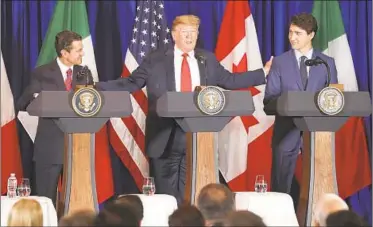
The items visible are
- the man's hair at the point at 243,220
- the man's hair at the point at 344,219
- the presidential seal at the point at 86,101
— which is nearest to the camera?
the man's hair at the point at 243,220

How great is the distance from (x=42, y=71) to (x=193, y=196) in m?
1.72

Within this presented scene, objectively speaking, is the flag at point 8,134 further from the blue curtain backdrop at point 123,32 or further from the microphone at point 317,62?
the microphone at point 317,62

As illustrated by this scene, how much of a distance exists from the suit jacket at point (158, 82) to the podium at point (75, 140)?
735 mm

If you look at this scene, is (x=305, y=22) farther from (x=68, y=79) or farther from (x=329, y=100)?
(x=68, y=79)

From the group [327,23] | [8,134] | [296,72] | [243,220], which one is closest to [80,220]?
[243,220]

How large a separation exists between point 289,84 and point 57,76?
1.88m

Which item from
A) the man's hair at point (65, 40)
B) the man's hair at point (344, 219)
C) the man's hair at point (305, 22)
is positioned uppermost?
the man's hair at point (305, 22)

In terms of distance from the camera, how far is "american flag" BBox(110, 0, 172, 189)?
855 cm

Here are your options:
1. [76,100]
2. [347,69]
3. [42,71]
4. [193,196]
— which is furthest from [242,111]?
[347,69]

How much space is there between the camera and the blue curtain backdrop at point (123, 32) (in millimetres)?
8539

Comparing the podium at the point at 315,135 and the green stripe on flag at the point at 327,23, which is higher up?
the green stripe on flag at the point at 327,23

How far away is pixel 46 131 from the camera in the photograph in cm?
736

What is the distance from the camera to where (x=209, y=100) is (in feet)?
21.9

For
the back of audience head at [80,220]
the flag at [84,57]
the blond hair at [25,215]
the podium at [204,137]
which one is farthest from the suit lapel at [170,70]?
the back of audience head at [80,220]
